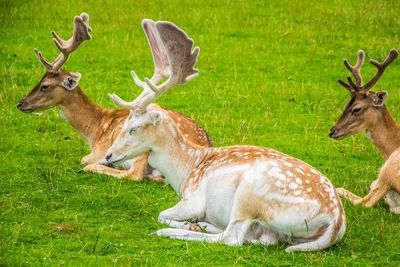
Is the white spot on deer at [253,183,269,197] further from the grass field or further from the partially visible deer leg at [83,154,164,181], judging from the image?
the partially visible deer leg at [83,154,164,181]

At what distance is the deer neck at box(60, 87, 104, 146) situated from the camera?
439 inches

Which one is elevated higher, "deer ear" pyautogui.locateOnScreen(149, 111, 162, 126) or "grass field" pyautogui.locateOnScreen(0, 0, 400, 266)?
"deer ear" pyautogui.locateOnScreen(149, 111, 162, 126)

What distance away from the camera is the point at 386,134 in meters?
10.3

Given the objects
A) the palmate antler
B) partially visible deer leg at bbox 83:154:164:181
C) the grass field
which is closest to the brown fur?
the grass field

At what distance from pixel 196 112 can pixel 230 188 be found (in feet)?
16.3

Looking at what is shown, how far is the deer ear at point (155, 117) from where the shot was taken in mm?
8352

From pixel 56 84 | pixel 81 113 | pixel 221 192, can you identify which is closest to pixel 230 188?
pixel 221 192

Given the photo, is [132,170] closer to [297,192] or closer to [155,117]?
[155,117]

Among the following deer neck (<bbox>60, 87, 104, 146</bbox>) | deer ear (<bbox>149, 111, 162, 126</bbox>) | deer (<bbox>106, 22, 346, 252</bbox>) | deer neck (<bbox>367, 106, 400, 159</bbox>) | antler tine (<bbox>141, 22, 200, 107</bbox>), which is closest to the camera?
deer (<bbox>106, 22, 346, 252</bbox>)

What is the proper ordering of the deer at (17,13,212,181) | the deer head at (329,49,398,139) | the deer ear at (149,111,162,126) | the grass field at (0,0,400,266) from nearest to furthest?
→ the grass field at (0,0,400,266), the deer ear at (149,111,162,126), the deer head at (329,49,398,139), the deer at (17,13,212,181)

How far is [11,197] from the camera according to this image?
8.98 m

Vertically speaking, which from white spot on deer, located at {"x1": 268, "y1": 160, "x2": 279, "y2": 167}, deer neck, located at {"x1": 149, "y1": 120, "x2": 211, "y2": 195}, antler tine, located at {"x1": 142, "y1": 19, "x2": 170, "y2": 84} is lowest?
deer neck, located at {"x1": 149, "y1": 120, "x2": 211, "y2": 195}

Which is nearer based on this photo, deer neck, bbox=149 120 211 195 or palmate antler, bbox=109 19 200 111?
deer neck, bbox=149 120 211 195

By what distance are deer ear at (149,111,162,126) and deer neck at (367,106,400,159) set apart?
9.51ft
